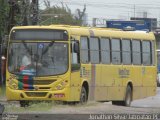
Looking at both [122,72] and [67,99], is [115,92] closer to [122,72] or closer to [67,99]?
[122,72]

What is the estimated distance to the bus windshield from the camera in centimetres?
2144

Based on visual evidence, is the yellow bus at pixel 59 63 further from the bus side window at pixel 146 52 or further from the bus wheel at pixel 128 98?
the bus side window at pixel 146 52

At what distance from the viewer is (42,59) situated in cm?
2148

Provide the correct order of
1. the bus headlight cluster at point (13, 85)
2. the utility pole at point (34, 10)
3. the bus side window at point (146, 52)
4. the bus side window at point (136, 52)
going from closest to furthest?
the bus headlight cluster at point (13, 85) → the bus side window at point (136, 52) → the bus side window at point (146, 52) → the utility pole at point (34, 10)

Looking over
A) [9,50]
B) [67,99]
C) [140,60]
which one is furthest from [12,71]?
[140,60]

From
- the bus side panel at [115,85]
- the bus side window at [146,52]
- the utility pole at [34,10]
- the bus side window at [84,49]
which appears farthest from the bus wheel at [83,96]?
the utility pole at [34,10]

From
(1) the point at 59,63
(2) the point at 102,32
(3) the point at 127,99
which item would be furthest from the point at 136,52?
(1) the point at 59,63

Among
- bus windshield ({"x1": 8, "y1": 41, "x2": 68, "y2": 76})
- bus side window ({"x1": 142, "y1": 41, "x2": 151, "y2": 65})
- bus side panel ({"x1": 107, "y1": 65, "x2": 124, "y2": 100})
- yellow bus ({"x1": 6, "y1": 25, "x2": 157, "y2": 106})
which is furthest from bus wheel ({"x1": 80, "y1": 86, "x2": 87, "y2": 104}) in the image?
bus side window ({"x1": 142, "y1": 41, "x2": 151, "y2": 65})

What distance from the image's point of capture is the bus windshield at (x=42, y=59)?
Result: 21438 millimetres

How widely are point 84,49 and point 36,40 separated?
1878mm

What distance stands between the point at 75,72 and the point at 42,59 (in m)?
1.21

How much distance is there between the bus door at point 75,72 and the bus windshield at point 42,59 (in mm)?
319

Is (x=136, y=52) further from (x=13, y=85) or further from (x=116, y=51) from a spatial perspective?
(x=13, y=85)

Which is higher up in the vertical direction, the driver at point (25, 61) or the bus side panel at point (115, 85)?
the driver at point (25, 61)
